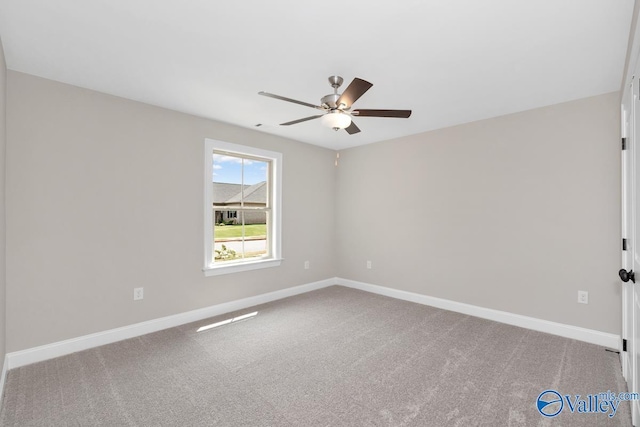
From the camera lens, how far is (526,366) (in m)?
2.46

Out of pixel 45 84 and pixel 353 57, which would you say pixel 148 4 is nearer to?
pixel 353 57

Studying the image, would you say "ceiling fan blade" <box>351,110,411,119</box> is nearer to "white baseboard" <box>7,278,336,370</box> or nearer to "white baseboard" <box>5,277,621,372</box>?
"white baseboard" <box>5,277,621,372</box>

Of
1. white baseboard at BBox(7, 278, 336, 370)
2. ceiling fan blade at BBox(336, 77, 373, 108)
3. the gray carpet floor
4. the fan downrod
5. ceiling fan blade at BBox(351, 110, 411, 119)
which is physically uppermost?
the fan downrod

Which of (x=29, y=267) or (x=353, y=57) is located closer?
(x=353, y=57)

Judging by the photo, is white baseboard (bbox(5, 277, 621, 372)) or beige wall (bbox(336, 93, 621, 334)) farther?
beige wall (bbox(336, 93, 621, 334))

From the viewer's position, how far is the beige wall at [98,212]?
2488 millimetres

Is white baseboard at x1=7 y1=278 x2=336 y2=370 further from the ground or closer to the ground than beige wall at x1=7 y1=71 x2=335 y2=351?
closer to the ground

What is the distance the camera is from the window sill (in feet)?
12.0

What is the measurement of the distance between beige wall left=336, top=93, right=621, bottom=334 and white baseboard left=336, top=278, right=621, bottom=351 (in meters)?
0.07

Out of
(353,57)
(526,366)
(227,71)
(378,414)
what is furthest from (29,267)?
(526,366)

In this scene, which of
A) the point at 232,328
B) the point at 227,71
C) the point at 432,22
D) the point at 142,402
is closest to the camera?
the point at 432,22

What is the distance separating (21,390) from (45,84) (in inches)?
95.8

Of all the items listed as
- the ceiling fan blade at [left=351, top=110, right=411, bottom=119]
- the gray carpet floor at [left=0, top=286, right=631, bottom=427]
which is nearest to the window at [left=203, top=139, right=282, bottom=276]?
the gray carpet floor at [left=0, top=286, right=631, bottom=427]

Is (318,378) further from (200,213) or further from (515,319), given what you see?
(515,319)
